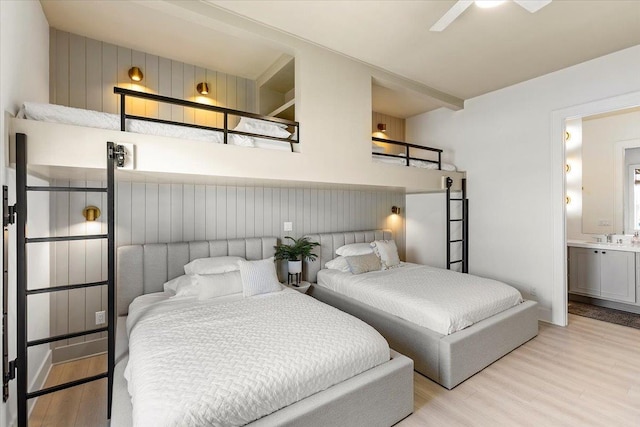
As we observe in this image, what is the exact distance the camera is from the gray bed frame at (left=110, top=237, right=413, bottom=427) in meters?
1.55

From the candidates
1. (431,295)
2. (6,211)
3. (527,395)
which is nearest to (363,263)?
(431,295)

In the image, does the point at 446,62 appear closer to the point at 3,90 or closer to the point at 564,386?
the point at 564,386

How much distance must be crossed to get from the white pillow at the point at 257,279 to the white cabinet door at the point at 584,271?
434cm

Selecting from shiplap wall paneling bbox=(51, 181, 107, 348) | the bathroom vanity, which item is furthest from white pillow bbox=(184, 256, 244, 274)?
the bathroom vanity

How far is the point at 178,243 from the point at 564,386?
3.54 metres

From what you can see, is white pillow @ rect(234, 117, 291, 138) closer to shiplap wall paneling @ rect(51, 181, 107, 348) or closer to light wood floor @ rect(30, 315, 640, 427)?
shiplap wall paneling @ rect(51, 181, 107, 348)

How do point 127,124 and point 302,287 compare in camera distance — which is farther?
point 302,287

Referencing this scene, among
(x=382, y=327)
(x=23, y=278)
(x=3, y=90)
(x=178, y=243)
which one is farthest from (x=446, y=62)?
(x=23, y=278)

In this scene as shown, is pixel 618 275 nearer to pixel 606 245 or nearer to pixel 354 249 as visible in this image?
pixel 606 245

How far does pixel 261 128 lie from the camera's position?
2785 millimetres

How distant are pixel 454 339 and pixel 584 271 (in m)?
3.38

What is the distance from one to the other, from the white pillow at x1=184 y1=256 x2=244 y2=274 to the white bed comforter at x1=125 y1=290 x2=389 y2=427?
52 centimetres

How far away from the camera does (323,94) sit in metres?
3.01

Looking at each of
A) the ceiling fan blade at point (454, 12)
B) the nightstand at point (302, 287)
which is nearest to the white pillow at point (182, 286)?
the nightstand at point (302, 287)
